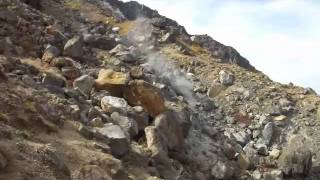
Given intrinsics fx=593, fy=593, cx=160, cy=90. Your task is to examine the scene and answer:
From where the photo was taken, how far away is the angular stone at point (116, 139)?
52.9 feet

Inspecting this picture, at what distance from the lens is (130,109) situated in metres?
18.8

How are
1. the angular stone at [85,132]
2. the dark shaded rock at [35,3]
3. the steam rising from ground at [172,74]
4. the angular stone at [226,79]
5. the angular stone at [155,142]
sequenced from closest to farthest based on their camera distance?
the angular stone at [85,132] < the angular stone at [155,142] < the dark shaded rock at [35,3] < the steam rising from ground at [172,74] < the angular stone at [226,79]

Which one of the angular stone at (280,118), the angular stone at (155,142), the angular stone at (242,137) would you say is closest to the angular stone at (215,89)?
the angular stone at (280,118)

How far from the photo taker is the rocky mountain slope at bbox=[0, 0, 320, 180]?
1412 cm

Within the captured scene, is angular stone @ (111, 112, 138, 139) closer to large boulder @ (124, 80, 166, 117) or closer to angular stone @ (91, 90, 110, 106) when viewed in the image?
angular stone @ (91, 90, 110, 106)

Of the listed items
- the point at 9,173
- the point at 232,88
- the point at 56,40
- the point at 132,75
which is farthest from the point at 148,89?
the point at 232,88

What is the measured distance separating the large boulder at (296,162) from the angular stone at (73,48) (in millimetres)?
9403

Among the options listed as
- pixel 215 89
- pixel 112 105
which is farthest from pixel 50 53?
pixel 215 89

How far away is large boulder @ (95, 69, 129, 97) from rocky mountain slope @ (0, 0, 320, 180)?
1.4 inches

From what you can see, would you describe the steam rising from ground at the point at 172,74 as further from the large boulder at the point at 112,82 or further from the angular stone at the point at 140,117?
the angular stone at the point at 140,117

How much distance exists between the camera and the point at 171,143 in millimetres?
19281

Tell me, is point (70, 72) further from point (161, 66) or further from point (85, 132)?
point (161, 66)

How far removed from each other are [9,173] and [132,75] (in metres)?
9.90

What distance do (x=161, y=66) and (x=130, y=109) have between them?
40.0ft
